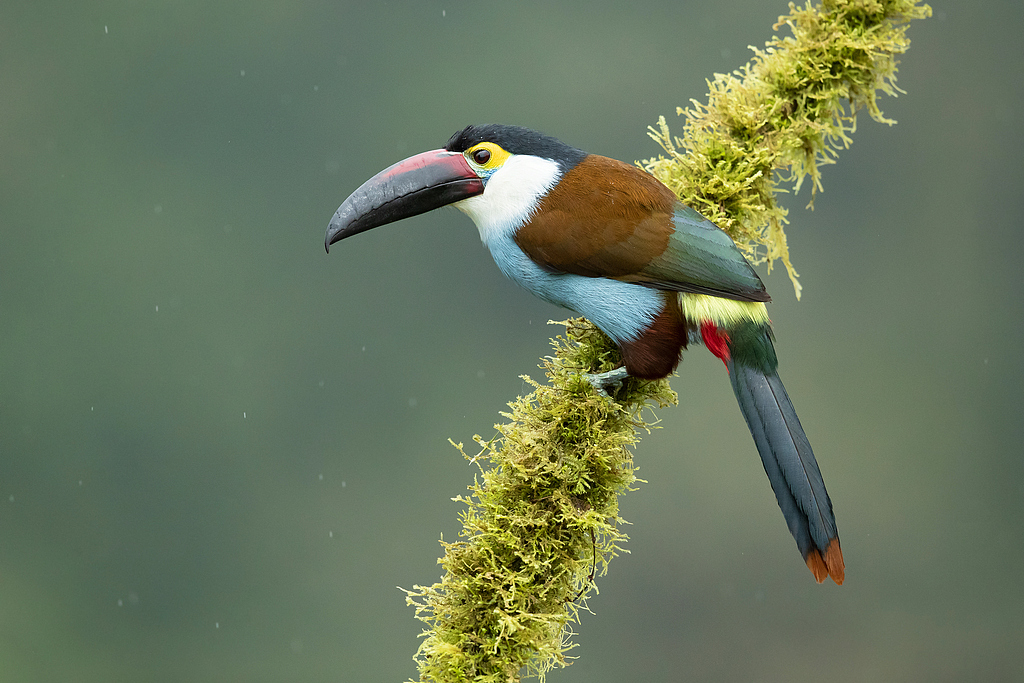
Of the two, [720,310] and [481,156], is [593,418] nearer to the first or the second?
[720,310]

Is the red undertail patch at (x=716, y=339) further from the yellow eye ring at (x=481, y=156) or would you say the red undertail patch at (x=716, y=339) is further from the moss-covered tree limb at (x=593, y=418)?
the yellow eye ring at (x=481, y=156)

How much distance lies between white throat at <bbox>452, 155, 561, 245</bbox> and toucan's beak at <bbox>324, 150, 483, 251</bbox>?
3 centimetres

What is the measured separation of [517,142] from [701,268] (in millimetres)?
438

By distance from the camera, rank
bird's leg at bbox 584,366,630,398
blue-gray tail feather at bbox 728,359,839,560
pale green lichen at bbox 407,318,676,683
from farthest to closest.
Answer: bird's leg at bbox 584,366,630,398 → blue-gray tail feather at bbox 728,359,839,560 → pale green lichen at bbox 407,318,676,683

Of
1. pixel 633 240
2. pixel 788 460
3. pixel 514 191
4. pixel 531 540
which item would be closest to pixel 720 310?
pixel 633 240

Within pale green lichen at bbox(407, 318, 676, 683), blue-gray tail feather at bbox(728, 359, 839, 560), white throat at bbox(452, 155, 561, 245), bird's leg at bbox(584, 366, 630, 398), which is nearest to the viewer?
pale green lichen at bbox(407, 318, 676, 683)

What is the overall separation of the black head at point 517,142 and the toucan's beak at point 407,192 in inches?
1.7

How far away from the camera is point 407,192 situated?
182 cm

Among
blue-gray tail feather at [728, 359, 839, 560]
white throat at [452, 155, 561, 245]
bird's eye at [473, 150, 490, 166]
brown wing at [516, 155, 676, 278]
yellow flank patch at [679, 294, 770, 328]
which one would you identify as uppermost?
bird's eye at [473, 150, 490, 166]

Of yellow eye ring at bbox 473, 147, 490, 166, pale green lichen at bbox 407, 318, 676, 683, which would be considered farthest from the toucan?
pale green lichen at bbox 407, 318, 676, 683

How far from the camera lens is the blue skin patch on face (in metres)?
1.74

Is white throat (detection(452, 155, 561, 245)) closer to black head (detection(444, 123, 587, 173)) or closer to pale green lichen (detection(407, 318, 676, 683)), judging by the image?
black head (detection(444, 123, 587, 173))

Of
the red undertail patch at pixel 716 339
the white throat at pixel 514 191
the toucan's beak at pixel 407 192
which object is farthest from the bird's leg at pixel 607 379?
the toucan's beak at pixel 407 192

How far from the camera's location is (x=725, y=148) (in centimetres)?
187
